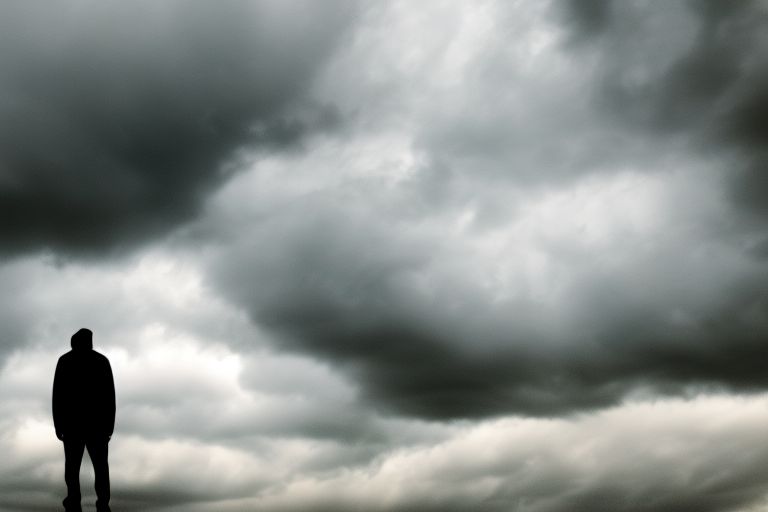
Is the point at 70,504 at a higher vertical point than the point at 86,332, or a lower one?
lower

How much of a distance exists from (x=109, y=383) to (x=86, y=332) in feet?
3.94

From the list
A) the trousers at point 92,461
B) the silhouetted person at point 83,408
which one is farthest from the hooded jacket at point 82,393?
the trousers at point 92,461

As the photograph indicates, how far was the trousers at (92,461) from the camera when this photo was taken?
17.0m

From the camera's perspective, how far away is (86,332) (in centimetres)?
1778

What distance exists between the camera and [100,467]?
1728cm

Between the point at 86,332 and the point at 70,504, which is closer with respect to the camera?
the point at 70,504

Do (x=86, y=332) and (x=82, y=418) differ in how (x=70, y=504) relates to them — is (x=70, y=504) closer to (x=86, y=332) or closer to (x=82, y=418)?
(x=82, y=418)

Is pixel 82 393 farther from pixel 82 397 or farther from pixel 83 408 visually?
pixel 83 408

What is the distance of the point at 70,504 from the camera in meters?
16.6

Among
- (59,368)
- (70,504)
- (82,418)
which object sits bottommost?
(70,504)

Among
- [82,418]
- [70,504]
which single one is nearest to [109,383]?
[82,418]

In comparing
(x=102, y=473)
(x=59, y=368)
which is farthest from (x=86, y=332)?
(x=102, y=473)

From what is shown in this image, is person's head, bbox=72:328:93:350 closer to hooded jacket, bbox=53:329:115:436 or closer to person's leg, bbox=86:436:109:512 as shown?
hooded jacket, bbox=53:329:115:436

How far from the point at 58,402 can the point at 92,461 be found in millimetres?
1444
